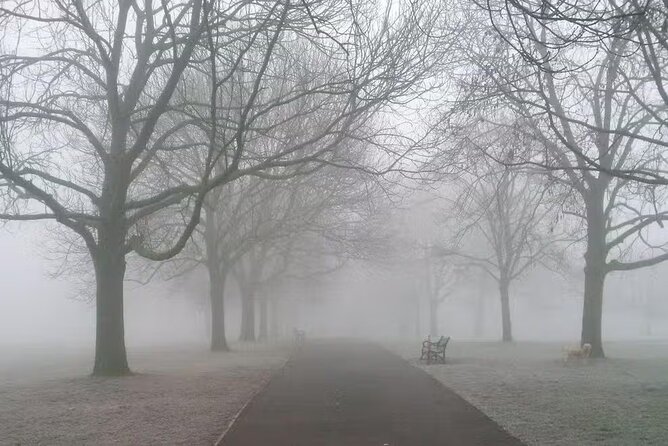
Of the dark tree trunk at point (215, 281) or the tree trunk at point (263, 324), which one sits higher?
the dark tree trunk at point (215, 281)

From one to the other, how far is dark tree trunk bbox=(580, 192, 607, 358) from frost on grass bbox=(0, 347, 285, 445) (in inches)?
436

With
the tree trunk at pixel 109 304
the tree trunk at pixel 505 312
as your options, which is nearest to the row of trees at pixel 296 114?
the tree trunk at pixel 109 304

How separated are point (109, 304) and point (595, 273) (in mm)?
14950

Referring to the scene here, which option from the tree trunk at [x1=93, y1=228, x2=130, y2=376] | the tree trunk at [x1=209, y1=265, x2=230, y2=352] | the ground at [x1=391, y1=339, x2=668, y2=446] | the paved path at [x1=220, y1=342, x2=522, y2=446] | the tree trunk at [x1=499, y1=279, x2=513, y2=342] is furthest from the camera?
the tree trunk at [x1=499, y1=279, x2=513, y2=342]

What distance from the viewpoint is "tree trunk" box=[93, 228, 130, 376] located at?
15.8 metres

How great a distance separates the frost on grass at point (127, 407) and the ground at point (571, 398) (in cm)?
423

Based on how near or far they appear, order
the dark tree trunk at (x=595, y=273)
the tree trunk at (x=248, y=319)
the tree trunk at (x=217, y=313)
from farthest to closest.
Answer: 1. the tree trunk at (x=248, y=319)
2. the tree trunk at (x=217, y=313)
3. the dark tree trunk at (x=595, y=273)

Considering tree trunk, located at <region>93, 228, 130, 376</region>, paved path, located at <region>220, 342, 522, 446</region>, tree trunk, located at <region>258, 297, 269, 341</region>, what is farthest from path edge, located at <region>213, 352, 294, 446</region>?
tree trunk, located at <region>258, 297, 269, 341</region>

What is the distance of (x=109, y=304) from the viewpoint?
15852 mm

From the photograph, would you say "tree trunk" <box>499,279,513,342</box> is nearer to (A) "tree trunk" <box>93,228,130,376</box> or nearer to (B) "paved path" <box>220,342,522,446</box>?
(B) "paved path" <box>220,342,522,446</box>

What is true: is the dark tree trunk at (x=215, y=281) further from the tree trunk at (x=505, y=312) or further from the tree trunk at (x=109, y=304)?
the tree trunk at (x=505, y=312)

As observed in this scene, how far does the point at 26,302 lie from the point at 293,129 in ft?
410

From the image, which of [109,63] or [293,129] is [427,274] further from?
[109,63]

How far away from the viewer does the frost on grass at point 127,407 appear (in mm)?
8672
